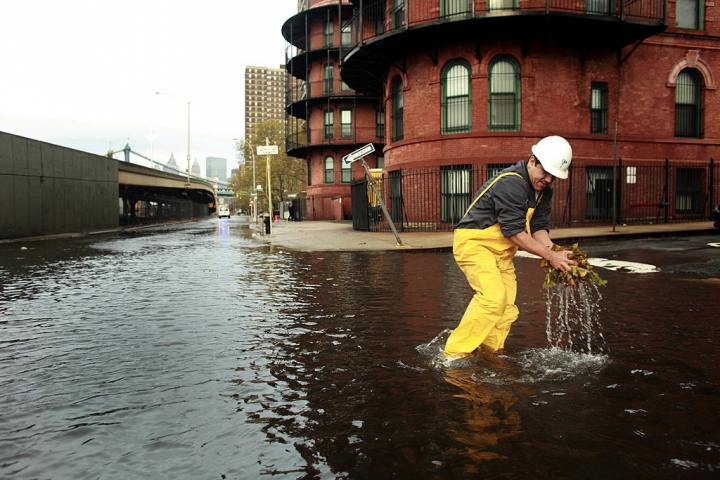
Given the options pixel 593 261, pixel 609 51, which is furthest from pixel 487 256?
pixel 609 51

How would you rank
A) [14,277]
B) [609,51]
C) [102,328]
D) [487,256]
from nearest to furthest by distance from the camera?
[487,256] < [102,328] < [14,277] < [609,51]

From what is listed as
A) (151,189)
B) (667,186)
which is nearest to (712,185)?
(667,186)

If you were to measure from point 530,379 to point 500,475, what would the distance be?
1396 millimetres

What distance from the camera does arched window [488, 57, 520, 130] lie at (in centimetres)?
2181

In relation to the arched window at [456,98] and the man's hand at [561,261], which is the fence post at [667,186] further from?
the man's hand at [561,261]

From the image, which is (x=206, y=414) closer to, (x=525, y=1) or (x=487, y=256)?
(x=487, y=256)

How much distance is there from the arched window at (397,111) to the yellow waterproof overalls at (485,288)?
810 inches

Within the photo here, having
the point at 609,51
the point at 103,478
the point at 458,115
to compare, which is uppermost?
the point at 609,51

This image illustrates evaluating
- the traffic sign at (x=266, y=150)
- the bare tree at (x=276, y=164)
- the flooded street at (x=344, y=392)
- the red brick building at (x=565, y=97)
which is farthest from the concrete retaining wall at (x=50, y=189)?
the bare tree at (x=276, y=164)

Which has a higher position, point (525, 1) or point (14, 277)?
point (525, 1)

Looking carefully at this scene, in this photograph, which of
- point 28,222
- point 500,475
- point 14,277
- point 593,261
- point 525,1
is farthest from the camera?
point 28,222

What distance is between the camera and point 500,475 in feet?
8.39

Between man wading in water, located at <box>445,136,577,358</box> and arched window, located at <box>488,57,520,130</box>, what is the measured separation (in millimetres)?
18386

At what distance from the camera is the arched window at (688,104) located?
24.0 metres
